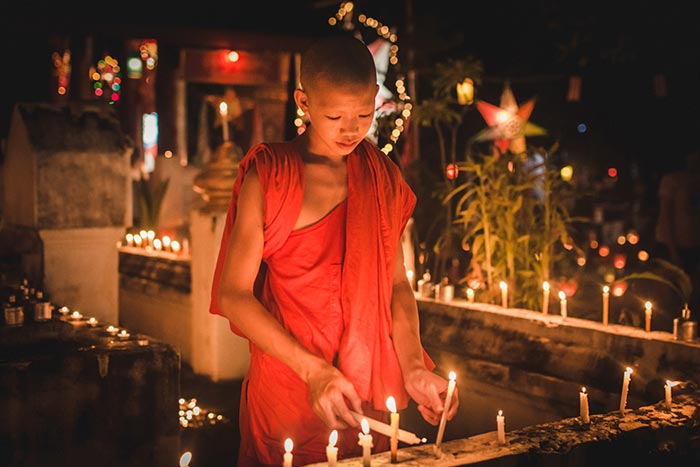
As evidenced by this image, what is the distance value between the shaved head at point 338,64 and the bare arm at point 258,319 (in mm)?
374

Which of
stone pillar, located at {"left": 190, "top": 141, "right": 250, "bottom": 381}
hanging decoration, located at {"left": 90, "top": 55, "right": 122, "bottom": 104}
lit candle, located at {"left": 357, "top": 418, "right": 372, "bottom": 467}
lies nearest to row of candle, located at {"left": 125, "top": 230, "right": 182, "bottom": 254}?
stone pillar, located at {"left": 190, "top": 141, "right": 250, "bottom": 381}

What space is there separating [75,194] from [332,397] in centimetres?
384

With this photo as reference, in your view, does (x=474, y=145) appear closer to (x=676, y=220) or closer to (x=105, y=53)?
(x=676, y=220)

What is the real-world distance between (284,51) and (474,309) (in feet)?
34.5

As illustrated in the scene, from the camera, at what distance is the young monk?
2.70 m

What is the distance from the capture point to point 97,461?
10.9ft

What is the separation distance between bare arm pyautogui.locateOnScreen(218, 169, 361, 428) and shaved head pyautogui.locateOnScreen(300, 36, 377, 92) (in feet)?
1.23

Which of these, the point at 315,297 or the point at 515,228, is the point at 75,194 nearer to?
the point at 515,228

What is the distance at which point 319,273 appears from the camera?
2818 mm

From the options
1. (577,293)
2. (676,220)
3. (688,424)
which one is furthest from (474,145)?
(688,424)

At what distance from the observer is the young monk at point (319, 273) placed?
8.86 ft

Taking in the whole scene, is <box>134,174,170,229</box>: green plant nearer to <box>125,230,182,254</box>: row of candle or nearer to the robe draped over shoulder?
<box>125,230,182,254</box>: row of candle

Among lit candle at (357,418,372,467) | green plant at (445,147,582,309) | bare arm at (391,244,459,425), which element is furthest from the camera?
green plant at (445,147,582,309)

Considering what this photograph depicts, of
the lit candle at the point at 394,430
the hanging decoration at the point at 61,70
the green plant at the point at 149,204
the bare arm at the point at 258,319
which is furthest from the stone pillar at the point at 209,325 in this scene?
the hanging decoration at the point at 61,70
